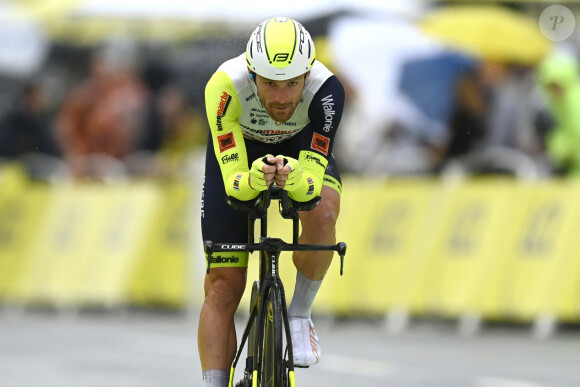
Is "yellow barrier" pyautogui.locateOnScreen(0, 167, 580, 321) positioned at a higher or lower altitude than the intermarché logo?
lower

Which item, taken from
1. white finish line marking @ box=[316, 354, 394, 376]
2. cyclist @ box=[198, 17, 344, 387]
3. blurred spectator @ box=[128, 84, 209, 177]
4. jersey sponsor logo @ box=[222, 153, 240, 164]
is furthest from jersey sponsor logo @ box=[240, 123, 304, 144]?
blurred spectator @ box=[128, 84, 209, 177]

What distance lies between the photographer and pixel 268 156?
693cm

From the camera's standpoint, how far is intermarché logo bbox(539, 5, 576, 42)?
1662 cm

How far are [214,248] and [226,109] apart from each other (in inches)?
27.3

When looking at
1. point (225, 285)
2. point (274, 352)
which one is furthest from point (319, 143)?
point (274, 352)

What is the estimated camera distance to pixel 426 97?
1612cm

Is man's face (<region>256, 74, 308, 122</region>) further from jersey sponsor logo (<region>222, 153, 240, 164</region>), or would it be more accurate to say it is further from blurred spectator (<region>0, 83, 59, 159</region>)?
blurred spectator (<region>0, 83, 59, 159</region>)

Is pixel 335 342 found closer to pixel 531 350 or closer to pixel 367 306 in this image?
pixel 367 306

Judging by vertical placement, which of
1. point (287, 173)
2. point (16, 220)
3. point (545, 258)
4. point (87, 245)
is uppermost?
point (16, 220)

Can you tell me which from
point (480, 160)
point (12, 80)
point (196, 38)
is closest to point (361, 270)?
point (480, 160)

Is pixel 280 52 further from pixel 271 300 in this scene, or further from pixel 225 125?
pixel 271 300

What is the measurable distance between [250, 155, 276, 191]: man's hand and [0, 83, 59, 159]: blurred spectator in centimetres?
1224

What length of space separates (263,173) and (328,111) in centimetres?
57

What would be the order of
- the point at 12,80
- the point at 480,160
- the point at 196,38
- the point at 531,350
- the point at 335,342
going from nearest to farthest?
the point at 531,350 < the point at 335,342 < the point at 480,160 < the point at 196,38 < the point at 12,80
